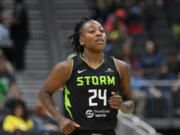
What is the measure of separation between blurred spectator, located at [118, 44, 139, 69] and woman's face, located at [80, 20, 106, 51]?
7.67 meters

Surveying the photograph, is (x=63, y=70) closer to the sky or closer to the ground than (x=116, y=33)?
closer to the sky

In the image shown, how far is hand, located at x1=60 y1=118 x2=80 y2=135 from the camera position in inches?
234

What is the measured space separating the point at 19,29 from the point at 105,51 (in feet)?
7.86

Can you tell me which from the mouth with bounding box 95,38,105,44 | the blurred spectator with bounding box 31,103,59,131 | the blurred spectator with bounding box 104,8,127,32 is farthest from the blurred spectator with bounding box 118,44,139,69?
the mouth with bounding box 95,38,105,44

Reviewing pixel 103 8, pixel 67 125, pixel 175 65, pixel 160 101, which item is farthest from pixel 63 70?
pixel 103 8

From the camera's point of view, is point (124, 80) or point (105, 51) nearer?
point (124, 80)

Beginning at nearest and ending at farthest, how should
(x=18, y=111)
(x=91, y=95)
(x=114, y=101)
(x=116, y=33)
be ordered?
(x=114, y=101) < (x=91, y=95) < (x=18, y=111) < (x=116, y=33)

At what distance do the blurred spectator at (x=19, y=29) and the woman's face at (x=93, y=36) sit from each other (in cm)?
891

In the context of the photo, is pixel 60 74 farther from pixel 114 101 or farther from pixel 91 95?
pixel 114 101

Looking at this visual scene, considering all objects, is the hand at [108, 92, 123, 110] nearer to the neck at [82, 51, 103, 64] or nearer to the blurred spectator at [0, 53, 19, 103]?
the neck at [82, 51, 103, 64]

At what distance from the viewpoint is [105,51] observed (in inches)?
575

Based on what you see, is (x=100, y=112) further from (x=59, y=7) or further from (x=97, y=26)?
(x=59, y=7)

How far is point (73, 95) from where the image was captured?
20.3 ft

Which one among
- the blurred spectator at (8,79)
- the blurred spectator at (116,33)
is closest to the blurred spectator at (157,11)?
the blurred spectator at (116,33)
